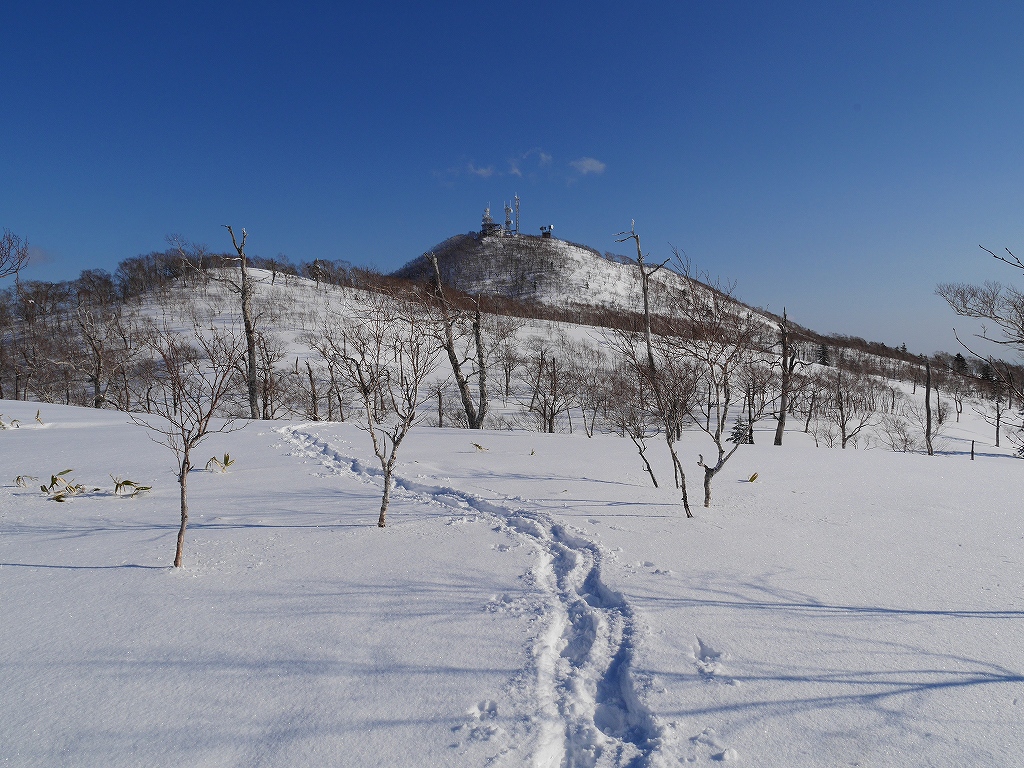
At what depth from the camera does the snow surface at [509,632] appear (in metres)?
2.26

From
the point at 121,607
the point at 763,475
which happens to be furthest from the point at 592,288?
the point at 121,607

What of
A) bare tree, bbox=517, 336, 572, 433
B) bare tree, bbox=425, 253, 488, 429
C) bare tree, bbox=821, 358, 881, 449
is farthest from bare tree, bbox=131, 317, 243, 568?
bare tree, bbox=821, 358, 881, 449

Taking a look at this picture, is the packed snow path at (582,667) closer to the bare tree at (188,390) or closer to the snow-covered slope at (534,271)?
the bare tree at (188,390)

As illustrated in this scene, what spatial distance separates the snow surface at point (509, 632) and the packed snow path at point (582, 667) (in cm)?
2

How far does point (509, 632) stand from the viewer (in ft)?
10.5

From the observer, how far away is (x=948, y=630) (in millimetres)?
3127

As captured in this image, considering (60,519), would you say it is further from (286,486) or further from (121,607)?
(121,607)

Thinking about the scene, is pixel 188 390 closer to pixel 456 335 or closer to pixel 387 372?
pixel 387 372

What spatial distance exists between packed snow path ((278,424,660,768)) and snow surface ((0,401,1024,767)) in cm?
2

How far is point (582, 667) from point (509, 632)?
0.54 meters

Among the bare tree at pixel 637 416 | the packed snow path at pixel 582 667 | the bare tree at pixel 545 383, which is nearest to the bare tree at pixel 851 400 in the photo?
the bare tree at pixel 637 416

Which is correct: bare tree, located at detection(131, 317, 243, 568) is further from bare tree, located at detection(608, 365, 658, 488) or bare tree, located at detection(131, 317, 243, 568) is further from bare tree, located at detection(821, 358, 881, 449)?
bare tree, located at detection(821, 358, 881, 449)

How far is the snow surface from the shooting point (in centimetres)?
226

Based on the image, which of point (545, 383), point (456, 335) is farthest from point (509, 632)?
point (545, 383)
